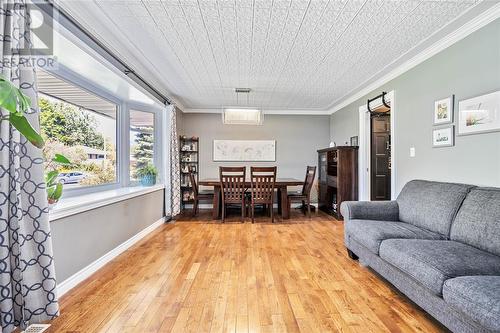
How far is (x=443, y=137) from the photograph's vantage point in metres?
2.81

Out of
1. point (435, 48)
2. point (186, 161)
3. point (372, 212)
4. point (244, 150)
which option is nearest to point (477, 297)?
point (372, 212)

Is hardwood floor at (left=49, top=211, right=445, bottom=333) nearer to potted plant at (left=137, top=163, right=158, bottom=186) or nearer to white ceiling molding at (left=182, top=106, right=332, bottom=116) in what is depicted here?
potted plant at (left=137, top=163, right=158, bottom=186)

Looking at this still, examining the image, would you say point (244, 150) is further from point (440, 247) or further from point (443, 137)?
point (440, 247)

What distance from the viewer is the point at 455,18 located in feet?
7.77

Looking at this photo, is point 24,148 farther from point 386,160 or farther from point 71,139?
point 386,160

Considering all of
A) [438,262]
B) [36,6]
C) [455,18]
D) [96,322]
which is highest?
[455,18]

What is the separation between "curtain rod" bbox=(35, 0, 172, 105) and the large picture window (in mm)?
774

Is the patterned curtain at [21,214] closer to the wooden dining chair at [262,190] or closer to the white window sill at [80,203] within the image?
the white window sill at [80,203]

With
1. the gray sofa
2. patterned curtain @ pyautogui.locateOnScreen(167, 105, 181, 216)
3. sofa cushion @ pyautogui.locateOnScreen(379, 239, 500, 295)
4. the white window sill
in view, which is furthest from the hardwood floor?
patterned curtain @ pyautogui.locateOnScreen(167, 105, 181, 216)

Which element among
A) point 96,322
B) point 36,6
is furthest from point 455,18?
point 96,322

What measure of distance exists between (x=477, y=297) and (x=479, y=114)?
1819 millimetres

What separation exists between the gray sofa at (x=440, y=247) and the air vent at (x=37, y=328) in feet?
8.07

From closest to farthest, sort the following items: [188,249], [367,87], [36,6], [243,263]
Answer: [36,6], [243,263], [188,249], [367,87]

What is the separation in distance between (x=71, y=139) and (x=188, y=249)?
185 centimetres
